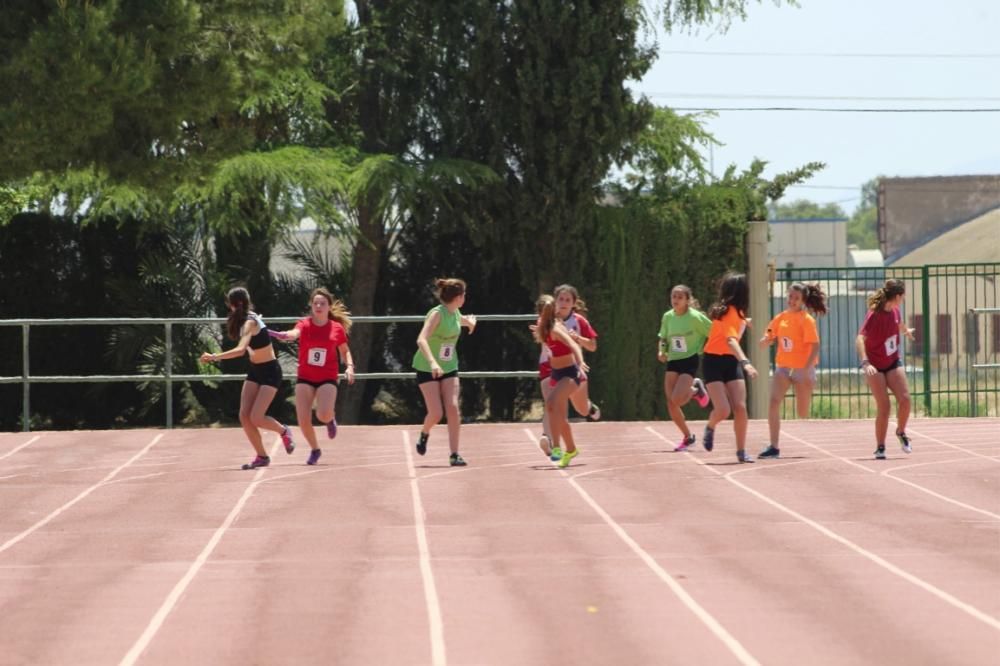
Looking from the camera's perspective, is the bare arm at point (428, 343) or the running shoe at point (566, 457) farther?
the running shoe at point (566, 457)

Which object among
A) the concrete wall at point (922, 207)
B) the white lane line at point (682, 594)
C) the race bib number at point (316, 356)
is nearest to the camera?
the white lane line at point (682, 594)

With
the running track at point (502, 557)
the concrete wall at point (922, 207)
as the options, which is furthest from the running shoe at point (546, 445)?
the concrete wall at point (922, 207)

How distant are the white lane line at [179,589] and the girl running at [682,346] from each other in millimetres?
4409

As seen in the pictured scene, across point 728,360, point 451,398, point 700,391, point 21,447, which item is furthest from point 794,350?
point 21,447

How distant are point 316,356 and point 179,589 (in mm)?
6743

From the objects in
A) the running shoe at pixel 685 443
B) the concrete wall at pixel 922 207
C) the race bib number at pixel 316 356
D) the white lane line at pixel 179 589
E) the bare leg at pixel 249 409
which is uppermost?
the concrete wall at pixel 922 207

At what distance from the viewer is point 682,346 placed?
1664 centimetres

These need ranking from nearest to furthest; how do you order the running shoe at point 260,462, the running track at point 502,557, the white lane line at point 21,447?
the running track at point 502,557
the running shoe at point 260,462
the white lane line at point 21,447

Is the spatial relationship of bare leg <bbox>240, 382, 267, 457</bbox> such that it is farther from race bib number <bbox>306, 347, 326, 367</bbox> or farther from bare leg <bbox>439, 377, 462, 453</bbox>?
bare leg <bbox>439, 377, 462, 453</bbox>

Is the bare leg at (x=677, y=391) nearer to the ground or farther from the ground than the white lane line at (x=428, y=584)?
farther from the ground

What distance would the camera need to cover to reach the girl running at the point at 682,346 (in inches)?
648

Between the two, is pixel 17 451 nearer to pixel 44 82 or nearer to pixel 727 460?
pixel 44 82

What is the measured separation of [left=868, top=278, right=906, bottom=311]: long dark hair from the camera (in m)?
15.8

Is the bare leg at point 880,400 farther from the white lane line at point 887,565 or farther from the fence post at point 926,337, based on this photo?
the fence post at point 926,337
